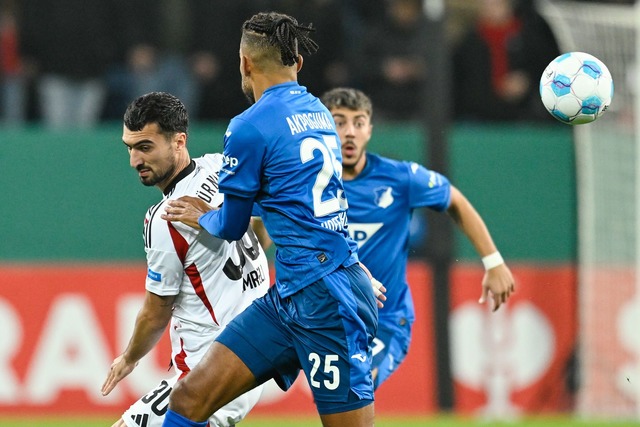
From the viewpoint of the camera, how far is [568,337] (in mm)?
12180

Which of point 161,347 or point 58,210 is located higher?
point 58,210

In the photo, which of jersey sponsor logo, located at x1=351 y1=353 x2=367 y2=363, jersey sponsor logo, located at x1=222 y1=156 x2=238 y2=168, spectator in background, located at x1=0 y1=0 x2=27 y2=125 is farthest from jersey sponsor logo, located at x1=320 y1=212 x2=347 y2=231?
spectator in background, located at x1=0 y1=0 x2=27 y2=125

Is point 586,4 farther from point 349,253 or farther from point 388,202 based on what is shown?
point 349,253

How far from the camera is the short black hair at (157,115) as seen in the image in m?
6.14

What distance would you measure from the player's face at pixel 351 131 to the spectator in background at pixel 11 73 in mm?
5907

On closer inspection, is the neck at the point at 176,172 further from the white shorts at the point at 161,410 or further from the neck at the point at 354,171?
the neck at the point at 354,171

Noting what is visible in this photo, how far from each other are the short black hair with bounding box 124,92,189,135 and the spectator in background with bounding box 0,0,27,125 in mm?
6570

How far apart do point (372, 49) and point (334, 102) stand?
5.12m

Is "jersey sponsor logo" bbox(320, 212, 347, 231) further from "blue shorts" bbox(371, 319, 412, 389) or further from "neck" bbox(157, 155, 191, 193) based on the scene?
"blue shorts" bbox(371, 319, 412, 389)

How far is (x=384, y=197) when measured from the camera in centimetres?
765

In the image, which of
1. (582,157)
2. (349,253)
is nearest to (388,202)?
(349,253)

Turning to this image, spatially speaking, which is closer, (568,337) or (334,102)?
(334,102)

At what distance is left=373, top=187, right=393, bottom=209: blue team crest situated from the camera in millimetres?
7652

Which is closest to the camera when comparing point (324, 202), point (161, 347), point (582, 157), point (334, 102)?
point (324, 202)
